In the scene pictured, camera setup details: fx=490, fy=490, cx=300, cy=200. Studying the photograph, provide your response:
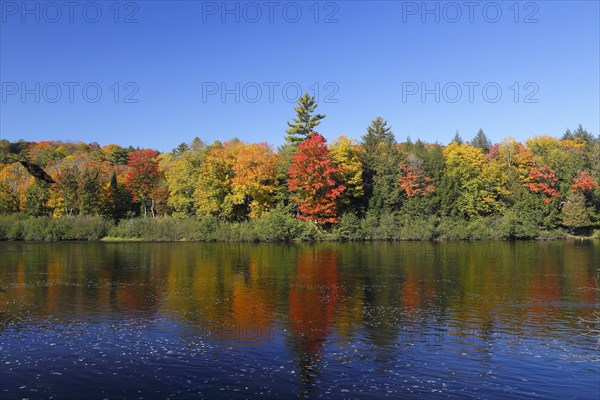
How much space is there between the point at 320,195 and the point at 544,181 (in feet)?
121

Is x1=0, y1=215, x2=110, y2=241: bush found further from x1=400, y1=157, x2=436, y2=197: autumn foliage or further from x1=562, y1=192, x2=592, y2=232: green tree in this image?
x1=562, y1=192, x2=592, y2=232: green tree

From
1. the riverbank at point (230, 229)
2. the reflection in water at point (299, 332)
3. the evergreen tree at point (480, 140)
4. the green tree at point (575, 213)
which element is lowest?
the reflection in water at point (299, 332)

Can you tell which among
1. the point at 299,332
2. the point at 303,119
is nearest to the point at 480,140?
the point at 303,119

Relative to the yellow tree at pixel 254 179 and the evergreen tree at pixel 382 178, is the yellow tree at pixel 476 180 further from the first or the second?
the yellow tree at pixel 254 179

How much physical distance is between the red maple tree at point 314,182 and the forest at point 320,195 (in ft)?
0.51

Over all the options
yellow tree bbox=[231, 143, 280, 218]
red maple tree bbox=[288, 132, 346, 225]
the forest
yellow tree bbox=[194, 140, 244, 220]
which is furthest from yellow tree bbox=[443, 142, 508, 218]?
yellow tree bbox=[194, 140, 244, 220]

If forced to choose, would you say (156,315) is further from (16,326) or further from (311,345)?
(311,345)

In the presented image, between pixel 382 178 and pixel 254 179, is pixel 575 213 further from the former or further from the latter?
pixel 254 179

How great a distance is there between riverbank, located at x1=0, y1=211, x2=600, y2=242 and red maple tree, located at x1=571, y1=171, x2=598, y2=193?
8.10 metres

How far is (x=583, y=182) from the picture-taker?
76875 mm

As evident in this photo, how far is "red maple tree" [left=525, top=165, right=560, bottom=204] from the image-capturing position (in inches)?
3049

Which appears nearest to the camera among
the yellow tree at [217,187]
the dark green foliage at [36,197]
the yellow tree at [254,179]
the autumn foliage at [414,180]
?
the yellow tree at [254,179]

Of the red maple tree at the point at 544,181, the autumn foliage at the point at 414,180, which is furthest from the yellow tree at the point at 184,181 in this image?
the red maple tree at the point at 544,181

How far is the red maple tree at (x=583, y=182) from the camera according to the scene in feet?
252
